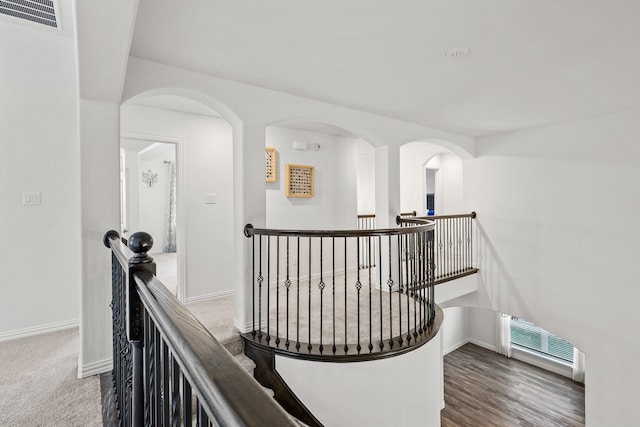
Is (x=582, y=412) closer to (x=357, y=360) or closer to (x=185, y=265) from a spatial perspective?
(x=357, y=360)

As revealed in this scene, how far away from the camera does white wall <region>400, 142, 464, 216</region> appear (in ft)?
23.9

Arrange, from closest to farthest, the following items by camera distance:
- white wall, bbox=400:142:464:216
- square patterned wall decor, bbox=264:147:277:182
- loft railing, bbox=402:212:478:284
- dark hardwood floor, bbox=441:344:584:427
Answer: square patterned wall decor, bbox=264:147:277:182 < dark hardwood floor, bbox=441:344:584:427 < loft railing, bbox=402:212:478:284 < white wall, bbox=400:142:464:216

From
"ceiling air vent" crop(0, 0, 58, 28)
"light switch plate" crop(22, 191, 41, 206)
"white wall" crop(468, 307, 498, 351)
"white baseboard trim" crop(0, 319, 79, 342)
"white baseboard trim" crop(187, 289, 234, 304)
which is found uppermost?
"ceiling air vent" crop(0, 0, 58, 28)

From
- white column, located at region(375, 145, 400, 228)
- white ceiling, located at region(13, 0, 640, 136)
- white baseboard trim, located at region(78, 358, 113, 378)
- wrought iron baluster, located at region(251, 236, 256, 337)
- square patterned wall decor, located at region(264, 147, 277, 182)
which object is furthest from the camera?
square patterned wall decor, located at region(264, 147, 277, 182)

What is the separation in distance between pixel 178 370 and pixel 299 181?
4345 millimetres

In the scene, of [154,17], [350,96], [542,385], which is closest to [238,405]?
[154,17]

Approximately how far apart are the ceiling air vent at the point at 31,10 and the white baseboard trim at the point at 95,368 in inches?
105

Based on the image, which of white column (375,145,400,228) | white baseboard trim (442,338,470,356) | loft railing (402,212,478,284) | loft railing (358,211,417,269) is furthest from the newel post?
white baseboard trim (442,338,470,356)

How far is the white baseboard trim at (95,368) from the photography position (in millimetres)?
2076

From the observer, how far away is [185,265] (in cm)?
386

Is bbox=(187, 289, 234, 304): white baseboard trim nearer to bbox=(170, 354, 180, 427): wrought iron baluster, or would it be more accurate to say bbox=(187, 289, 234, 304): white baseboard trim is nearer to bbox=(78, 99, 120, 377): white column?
bbox=(78, 99, 120, 377): white column

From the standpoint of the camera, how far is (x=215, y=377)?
41 cm

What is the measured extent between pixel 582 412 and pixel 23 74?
8.90m

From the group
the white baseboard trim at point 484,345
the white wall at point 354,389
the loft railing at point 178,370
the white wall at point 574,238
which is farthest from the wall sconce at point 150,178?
the white baseboard trim at point 484,345
